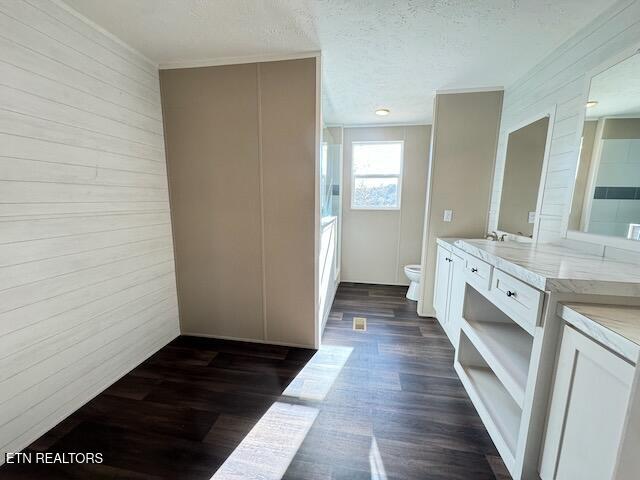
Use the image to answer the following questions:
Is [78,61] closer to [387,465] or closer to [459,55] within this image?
[459,55]

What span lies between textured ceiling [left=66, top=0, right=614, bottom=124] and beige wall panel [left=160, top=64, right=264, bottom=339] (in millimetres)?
259

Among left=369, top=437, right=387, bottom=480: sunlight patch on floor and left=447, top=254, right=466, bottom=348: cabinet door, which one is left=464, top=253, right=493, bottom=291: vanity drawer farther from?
left=369, top=437, right=387, bottom=480: sunlight patch on floor

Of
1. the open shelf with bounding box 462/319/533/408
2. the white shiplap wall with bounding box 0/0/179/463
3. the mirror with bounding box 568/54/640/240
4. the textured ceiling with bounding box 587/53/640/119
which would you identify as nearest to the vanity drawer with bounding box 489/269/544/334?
the open shelf with bounding box 462/319/533/408

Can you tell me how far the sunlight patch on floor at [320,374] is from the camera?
178 centimetres

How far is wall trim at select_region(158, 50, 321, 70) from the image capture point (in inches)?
76.4

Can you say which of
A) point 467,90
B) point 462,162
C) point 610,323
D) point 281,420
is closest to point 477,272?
point 610,323

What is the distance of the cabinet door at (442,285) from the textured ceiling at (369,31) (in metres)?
1.60

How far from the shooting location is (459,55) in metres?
1.92

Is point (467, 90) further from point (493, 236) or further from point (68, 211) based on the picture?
point (68, 211)

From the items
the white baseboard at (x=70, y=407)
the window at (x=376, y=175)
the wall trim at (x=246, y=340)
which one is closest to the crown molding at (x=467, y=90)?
the window at (x=376, y=175)

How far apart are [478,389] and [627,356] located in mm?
1200

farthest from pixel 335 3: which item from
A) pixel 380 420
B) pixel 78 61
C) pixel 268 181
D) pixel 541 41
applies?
pixel 380 420

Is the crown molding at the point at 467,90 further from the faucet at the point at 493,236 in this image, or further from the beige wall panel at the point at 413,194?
the faucet at the point at 493,236

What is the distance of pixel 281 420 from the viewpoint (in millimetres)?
1557
